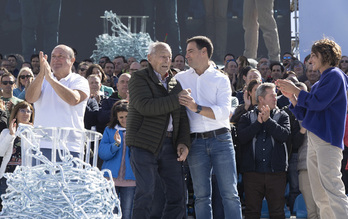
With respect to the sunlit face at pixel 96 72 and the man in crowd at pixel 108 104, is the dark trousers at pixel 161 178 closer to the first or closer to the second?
the man in crowd at pixel 108 104

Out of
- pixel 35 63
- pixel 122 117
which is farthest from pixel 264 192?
pixel 35 63

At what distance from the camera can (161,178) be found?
6.04 metres

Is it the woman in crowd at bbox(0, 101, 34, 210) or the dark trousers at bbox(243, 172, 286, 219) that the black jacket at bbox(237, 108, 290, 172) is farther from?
the woman in crowd at bbox(0, 101, 34, 210)

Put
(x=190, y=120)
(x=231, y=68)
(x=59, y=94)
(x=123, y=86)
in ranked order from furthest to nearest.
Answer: (x=231, y=68)
(x=123, y=86)
(x=190, y=120)
(x=59, y=94)

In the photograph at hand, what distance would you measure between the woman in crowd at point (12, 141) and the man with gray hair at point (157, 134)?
7.18 ft

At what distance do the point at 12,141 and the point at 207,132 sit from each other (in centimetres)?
287

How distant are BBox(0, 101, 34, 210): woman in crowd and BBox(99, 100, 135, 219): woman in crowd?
3.33 ft

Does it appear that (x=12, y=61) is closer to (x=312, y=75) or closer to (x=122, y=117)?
(x=122, y=117)

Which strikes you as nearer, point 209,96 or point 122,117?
point 209,96

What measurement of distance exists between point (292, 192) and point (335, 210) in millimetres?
2324

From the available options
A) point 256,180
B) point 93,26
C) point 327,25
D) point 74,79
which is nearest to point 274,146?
point 256,180

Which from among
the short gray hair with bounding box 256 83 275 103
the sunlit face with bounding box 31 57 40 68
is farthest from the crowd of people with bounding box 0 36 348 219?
the sunlit face with bounding box 31 57 40 68

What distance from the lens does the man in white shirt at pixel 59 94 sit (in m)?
5.48

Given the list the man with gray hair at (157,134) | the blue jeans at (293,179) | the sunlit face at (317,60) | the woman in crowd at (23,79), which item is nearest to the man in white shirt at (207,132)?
the man with gray hair at (157,134)
